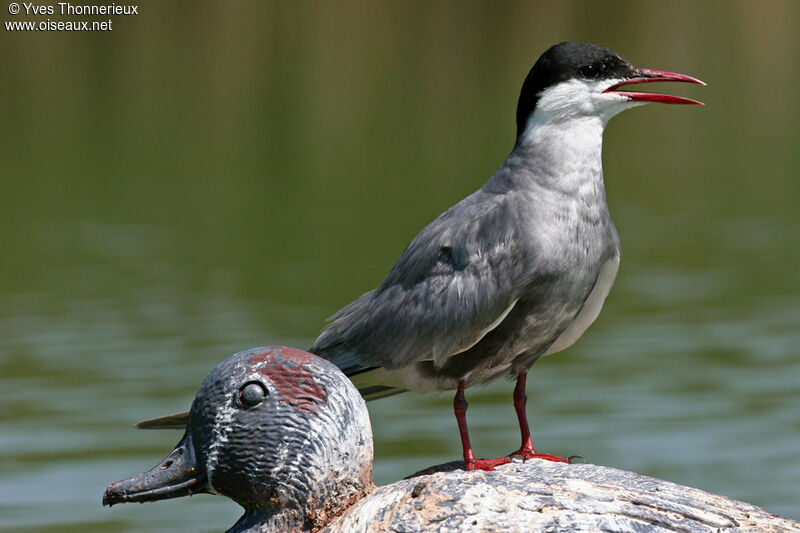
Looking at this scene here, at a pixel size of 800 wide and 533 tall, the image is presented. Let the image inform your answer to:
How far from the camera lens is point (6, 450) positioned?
1172cm

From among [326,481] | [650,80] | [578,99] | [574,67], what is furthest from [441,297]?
[326,481]

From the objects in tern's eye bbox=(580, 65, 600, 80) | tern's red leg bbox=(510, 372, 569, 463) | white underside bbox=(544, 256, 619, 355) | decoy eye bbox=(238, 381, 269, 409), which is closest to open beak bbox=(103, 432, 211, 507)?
decoy eye bbox=(238, 381, 269, 409)

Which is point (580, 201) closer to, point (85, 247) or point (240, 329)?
point (240, 329)

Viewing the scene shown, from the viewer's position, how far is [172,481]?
5.41 m

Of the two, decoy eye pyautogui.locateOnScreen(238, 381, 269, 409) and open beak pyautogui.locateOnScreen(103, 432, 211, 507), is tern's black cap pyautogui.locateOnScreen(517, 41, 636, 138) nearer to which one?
decoy eye pyautogui.locateOnScreen(238, 381, 269, 409)

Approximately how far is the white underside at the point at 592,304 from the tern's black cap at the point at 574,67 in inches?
31.9

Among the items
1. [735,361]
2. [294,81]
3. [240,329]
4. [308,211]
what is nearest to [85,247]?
[308,211]

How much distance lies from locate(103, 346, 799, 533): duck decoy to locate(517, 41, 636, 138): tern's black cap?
196cm

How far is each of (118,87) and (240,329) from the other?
1683cm

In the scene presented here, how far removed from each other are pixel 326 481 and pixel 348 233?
12338 millimetres

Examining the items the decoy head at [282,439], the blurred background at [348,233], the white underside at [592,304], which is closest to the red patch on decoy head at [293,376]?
the decoy head at [282,439]

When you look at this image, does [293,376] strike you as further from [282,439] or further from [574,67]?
[574,67]

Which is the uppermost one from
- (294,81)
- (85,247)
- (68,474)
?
(294,81)

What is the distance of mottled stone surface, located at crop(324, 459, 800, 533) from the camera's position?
4910mm
